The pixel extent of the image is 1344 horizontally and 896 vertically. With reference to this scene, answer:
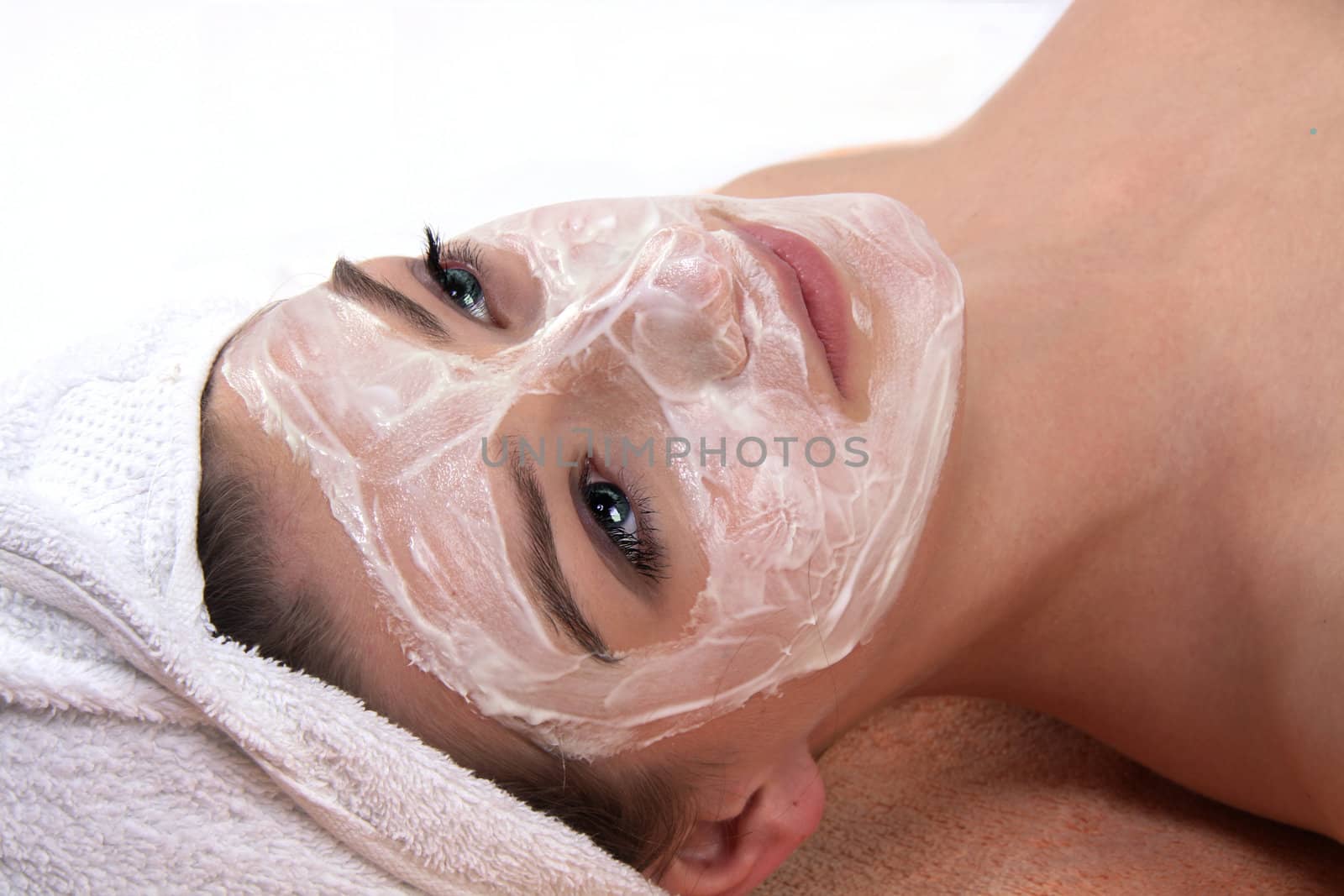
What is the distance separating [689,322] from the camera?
2.73 feet

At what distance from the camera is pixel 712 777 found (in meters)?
0.89

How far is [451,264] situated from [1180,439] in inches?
27.3

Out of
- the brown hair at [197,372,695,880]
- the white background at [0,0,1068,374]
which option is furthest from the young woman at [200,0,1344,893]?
the white background at [0,0,1068,374]

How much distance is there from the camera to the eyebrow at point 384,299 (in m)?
0.87

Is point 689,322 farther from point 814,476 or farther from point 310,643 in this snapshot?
point 310,643

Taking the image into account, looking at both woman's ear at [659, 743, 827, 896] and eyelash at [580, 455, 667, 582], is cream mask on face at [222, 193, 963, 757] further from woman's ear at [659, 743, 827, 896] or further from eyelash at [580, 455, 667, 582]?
woman's ear at [659, 743, 827, 896]

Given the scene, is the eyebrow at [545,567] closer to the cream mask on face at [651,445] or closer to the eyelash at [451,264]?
the cream mask on face at [651,445]

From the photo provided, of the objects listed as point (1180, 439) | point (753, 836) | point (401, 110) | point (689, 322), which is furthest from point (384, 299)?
point (401, 110)

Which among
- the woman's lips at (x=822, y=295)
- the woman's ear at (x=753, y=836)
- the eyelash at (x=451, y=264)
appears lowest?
the woman's ear at (x=753, y=836)

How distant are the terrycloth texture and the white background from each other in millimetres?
856

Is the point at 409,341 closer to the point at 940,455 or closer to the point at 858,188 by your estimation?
the point at 940,455

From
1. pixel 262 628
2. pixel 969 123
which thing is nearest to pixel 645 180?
pixel 969 123

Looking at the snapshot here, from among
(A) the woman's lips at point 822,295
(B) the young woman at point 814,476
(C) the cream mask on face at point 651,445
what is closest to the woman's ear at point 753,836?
(B) the young woman at point 814,476

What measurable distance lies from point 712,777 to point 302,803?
315 mm
